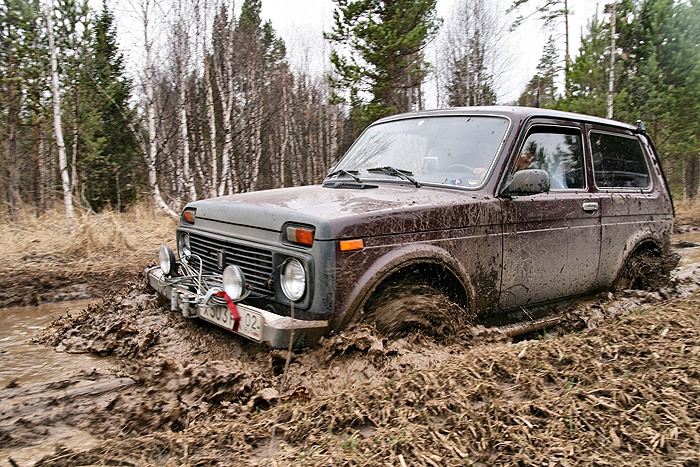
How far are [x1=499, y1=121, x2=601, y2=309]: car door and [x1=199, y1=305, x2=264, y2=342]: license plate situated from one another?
185 cm

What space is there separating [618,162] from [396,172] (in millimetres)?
2412

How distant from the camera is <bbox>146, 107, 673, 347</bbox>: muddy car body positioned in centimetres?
279

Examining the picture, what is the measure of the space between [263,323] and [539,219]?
2322 mm

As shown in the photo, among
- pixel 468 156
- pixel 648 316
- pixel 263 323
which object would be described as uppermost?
pixel 468 156

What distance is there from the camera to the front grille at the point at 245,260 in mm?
2967

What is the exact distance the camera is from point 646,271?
495 centimetres

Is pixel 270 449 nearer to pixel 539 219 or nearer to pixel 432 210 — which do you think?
pixel 432 210

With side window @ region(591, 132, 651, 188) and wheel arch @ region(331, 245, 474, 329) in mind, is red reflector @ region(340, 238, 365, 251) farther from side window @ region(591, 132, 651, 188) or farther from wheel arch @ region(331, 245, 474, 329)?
side window @ region(591, 132, 651, 188)

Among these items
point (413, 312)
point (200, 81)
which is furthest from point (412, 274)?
point (200, 81)

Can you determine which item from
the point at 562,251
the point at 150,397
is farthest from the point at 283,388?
the point at 562,251

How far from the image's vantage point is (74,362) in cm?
349

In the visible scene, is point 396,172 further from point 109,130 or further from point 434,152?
point 109,130

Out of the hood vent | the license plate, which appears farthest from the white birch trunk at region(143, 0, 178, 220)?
the license plate

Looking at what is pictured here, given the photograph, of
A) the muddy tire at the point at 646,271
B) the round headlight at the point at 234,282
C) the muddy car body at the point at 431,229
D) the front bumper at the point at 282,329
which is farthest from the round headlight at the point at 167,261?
the muddy tire at the point at 646,271
